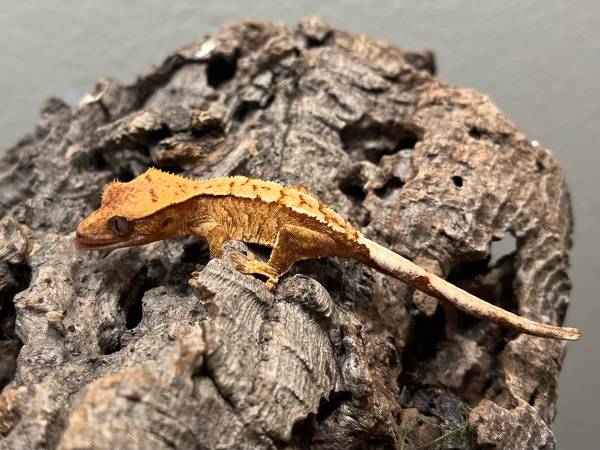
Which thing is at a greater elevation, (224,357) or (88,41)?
(88,41)

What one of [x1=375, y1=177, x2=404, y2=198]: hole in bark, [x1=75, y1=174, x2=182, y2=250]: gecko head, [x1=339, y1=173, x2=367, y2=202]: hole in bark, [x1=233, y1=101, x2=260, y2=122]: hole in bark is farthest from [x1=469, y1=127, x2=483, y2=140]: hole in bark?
[x1=75, y1=174, x2=182, y2=250]: gecko head

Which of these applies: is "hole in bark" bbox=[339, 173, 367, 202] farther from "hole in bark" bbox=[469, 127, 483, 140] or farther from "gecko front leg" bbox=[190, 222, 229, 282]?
"gecko front leg" bbox=[190, 222, 229, 282]

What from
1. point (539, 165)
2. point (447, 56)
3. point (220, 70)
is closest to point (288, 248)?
point (539, 165)

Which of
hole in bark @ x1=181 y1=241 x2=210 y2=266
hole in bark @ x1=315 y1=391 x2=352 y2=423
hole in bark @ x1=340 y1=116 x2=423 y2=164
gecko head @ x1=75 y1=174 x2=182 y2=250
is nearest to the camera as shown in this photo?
hole in bark @ x1=315 y1=391 x2=352 y2=423

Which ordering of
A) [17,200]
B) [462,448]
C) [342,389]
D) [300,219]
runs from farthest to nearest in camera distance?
[17,200] → [300,219] → [462,448] → [342,389]

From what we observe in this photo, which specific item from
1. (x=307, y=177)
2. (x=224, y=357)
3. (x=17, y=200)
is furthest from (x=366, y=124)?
(x=17, y=200)

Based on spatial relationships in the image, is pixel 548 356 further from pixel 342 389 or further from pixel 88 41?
pixel 88 41
